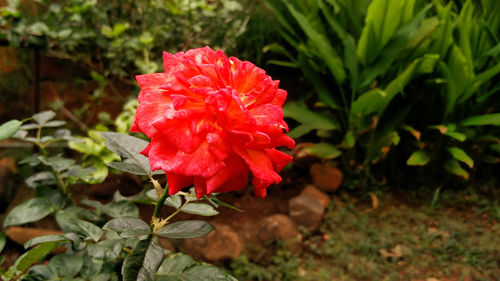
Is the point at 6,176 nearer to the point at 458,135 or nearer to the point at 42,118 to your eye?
the point at 42,118

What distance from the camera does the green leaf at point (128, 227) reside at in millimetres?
635

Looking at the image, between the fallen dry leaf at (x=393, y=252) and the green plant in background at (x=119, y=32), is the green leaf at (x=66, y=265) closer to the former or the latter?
the green plant in background at (x=119, y=32)

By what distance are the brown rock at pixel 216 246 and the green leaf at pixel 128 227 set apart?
872 millimetres

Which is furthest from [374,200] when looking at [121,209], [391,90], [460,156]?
[121,209]

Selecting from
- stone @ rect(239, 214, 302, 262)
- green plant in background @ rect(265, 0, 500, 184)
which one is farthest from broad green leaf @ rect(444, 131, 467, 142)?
stone @ rect(239, 214, 302, 262)

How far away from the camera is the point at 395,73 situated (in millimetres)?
1994

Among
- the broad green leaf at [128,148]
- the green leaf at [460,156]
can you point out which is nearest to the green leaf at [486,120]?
the green leaf at [460,156]

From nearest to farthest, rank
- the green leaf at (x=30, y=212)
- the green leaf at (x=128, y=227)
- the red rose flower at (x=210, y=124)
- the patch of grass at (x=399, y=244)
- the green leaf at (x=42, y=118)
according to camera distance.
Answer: the red rose flower at (x=210, y=124) < the green leaf at (x=128, y=227) < the green leaf at (x=30, y=212) < the green leaf at (x=42, y=118) < the patch of grass at (x=399, y=244)

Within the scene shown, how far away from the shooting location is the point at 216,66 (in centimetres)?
58

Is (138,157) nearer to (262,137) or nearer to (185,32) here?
(262,137)

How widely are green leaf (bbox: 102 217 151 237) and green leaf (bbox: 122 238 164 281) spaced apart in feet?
0.09

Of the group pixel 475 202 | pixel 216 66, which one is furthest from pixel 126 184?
pixel 475 202

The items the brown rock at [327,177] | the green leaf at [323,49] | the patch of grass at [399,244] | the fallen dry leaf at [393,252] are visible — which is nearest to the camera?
the patch of grass at [399,244]

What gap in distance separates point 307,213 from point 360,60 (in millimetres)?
823
